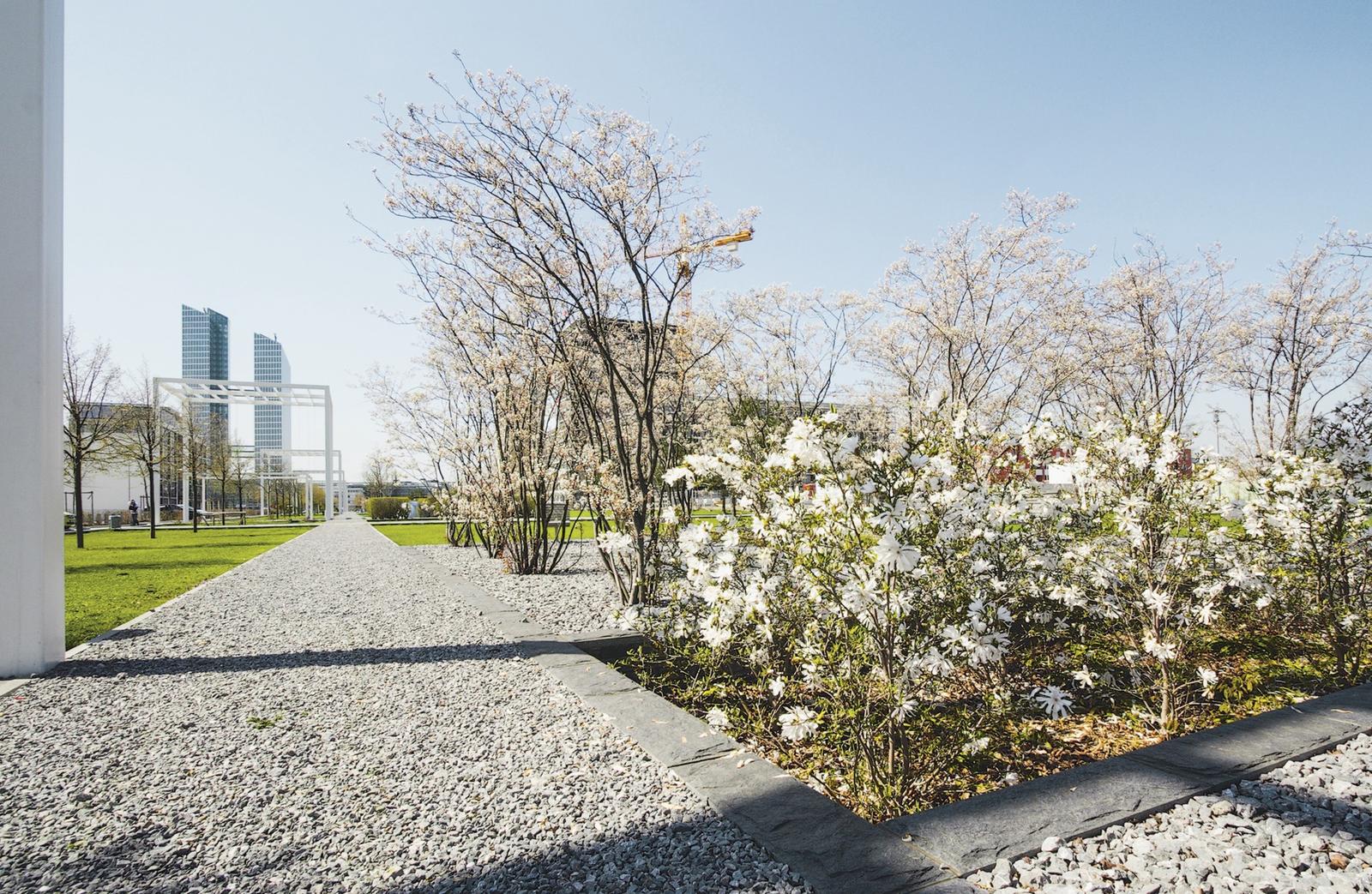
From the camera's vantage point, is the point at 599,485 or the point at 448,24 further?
the point at 599,485

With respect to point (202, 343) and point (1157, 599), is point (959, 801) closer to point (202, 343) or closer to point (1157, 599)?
point (1157, 599)

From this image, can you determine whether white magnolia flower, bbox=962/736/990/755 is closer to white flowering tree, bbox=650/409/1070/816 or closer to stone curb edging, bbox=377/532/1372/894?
white flowering tree, bbox=650/409/1070/816

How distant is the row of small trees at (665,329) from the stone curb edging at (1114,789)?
1396 millimetres

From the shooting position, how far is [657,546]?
18.4 ft

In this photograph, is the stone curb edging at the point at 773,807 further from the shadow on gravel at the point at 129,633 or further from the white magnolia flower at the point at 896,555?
the shadow on gravel at the point at 129,633

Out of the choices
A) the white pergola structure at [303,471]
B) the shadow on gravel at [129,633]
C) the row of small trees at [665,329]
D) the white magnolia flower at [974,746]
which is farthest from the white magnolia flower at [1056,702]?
the white pergola structure at [303,471]

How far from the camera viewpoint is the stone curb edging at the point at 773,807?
162 cm

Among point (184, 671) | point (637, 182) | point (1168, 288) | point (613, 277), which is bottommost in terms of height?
point (184, 671)

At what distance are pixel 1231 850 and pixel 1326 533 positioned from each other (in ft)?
8.79

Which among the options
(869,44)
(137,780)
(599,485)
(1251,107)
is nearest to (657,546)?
(599,485)

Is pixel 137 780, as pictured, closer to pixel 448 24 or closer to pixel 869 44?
pixel 448 24

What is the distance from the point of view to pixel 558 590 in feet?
23.2

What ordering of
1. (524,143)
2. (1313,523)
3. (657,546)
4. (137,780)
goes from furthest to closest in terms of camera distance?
(657,546), (524,143), (1313,523), (137,780)

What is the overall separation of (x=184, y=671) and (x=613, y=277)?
174 inches
